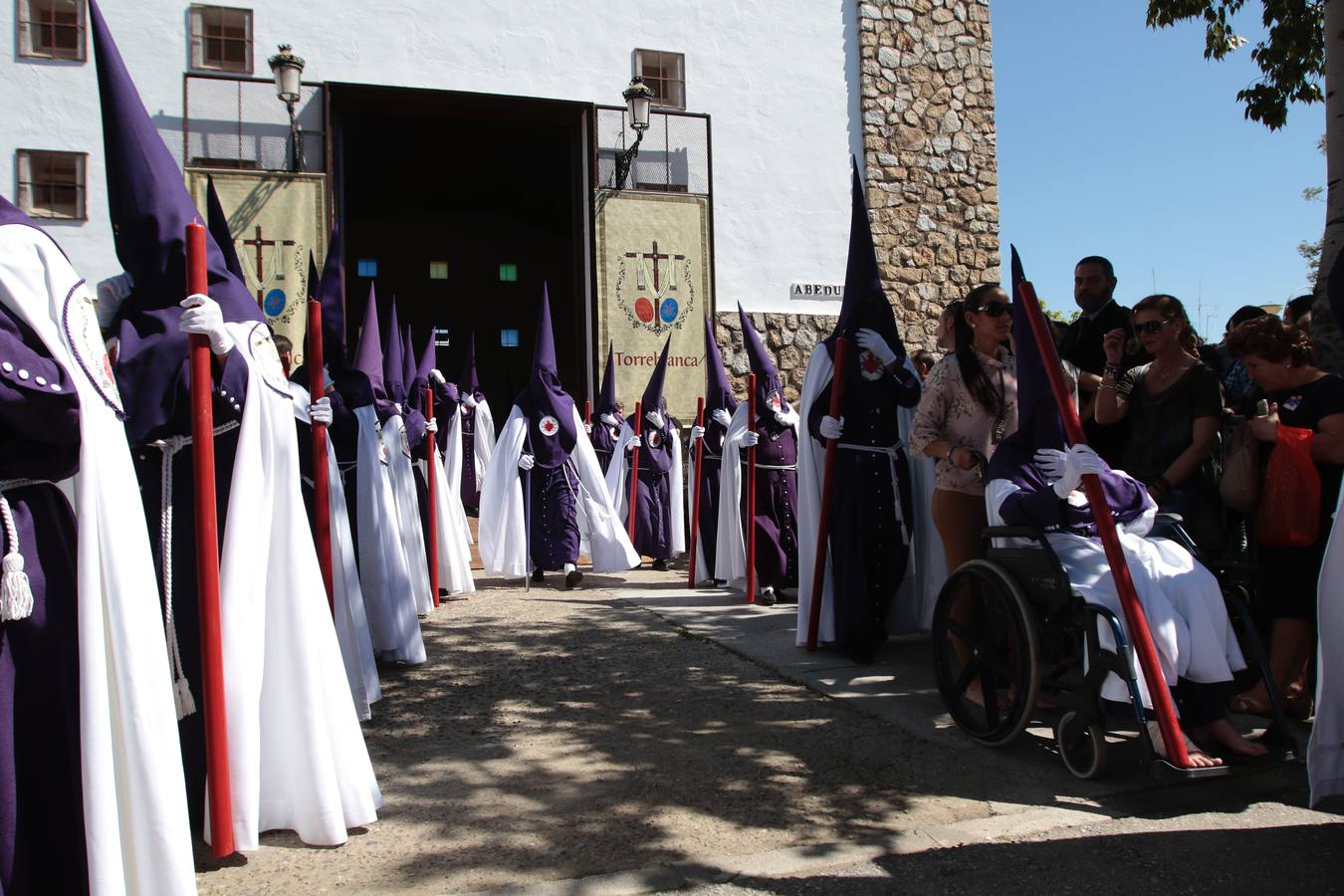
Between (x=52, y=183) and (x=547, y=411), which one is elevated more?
(x=52, y=183)

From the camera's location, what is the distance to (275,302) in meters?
12.8

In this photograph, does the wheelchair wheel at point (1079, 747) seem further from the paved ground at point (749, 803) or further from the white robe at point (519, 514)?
the white robe at point (519, 514)

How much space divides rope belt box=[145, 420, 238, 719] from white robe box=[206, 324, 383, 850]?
14cm

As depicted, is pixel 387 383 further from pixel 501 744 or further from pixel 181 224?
pixel 181 224

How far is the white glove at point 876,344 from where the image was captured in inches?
214

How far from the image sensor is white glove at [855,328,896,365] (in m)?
5.43

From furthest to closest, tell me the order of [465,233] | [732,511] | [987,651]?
[465,233]
[732,511]
[987,651]

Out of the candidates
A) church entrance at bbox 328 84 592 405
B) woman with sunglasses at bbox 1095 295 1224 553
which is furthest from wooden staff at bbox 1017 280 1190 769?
church entrance at bbox 328 84 592 405

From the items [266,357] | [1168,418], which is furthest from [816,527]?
[266,357]

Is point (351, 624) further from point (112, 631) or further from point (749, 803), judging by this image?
point (112, 631)

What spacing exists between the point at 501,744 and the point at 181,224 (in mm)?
2372

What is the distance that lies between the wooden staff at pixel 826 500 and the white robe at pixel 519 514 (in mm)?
3853

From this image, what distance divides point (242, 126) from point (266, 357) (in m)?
11.0

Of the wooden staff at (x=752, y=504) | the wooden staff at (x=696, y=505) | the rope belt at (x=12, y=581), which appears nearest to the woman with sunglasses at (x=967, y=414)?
the wooden staff at (x=752, y=504)
